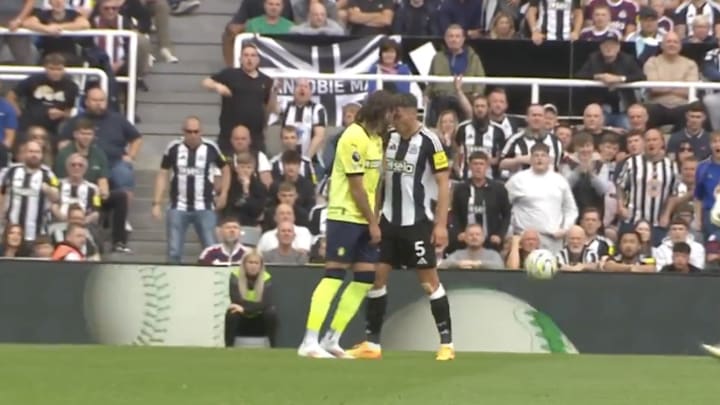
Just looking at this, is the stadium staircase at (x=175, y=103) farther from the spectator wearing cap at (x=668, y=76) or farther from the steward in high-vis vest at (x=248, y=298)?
the spectator wearing cap at (x=668, y=76)

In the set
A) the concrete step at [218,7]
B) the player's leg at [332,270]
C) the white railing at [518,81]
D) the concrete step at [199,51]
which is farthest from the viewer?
the concrete step at [218,7]

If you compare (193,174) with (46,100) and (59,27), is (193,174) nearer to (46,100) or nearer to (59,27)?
(46,100)

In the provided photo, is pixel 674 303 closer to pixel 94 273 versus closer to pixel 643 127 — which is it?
pixel 643 127

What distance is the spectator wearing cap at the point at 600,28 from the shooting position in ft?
72.7

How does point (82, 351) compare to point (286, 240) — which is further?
point (286, 240)

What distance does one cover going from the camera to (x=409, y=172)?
561 inches

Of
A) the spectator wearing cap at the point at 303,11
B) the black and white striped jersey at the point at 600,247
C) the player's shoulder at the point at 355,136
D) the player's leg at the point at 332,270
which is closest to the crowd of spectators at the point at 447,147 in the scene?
the black and white striped jersey at the point at 600,247

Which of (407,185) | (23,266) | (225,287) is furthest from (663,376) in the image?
(23,266)

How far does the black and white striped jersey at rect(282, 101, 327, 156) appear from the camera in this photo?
68.8ft

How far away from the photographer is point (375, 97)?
45.7 ft

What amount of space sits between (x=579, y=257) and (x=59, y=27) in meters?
6.63

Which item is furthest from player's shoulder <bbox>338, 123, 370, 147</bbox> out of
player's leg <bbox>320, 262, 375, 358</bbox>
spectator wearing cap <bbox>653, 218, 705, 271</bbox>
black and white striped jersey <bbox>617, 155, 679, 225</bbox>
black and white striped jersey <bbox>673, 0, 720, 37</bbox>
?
black and white striped jersey <bbox>673, 0, 720, 37</bbox>

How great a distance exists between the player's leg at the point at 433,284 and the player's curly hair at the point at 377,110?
34.0 inches

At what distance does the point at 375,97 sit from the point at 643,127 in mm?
7582
